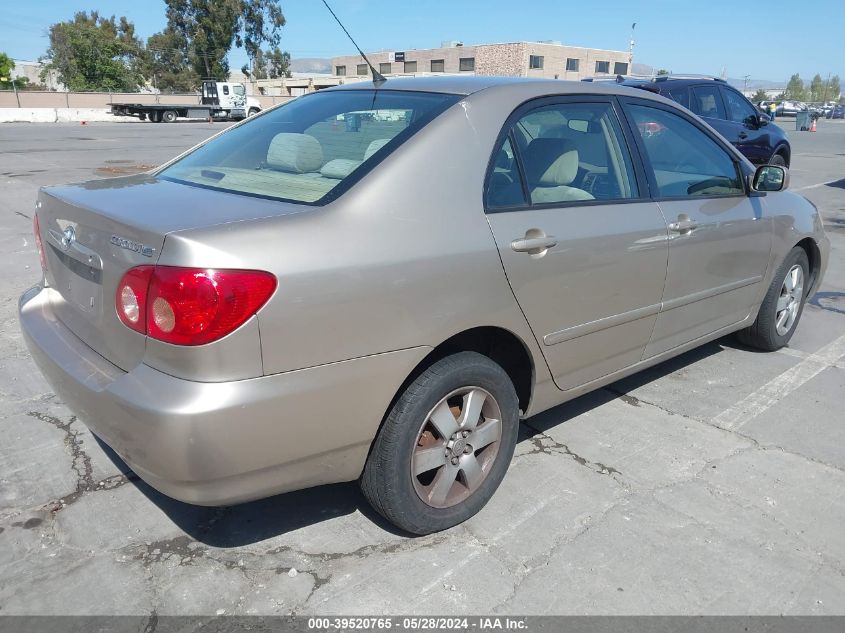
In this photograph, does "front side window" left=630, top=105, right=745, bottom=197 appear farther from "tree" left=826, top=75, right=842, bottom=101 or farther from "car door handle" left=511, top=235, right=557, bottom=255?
"tree" left=826, top=75, right=842, bottom=101

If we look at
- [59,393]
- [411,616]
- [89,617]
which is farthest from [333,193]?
[89,617]

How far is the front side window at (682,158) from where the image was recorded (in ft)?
11.6

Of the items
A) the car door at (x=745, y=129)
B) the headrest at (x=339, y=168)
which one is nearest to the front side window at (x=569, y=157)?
the headrest at (x=339, y=168)

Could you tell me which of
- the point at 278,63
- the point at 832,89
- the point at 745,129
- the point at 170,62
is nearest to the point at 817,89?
the point at 832,89

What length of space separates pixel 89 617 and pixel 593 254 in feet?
7.72

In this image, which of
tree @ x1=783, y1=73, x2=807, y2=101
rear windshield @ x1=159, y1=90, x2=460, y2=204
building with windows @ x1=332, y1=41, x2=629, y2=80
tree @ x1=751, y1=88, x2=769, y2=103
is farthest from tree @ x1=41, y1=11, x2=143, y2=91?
tree @ x1=783, y1=73, x2=807, y2=101

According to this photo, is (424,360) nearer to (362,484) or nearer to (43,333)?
(362,484)

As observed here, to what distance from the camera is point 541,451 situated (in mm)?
3432

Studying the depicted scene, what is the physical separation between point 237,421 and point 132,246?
0.65 meters

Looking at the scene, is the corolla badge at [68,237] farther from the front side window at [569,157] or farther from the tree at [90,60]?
the tree at [90,60]

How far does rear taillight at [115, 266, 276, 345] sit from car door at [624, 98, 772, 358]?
88.2 inches

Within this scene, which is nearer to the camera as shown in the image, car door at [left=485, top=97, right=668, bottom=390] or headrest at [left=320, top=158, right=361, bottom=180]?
headrest at [left=320, top=158, right=361, bottom=180]

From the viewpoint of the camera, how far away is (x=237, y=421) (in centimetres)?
205

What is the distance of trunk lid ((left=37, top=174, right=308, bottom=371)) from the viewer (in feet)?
7.14
